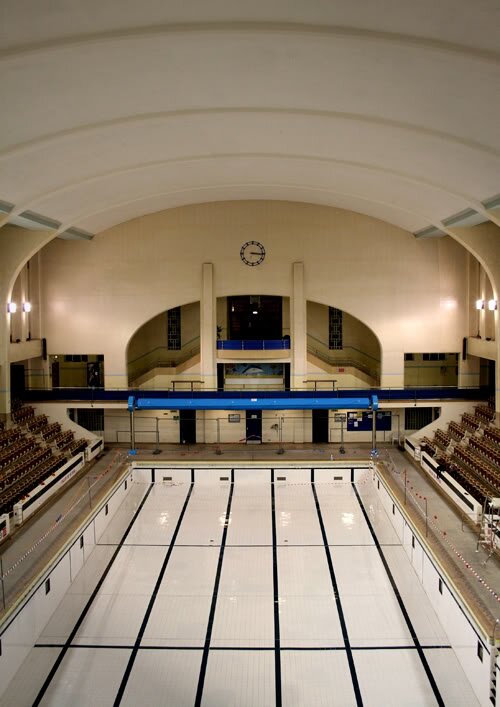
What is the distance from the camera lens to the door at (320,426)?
2069 centimetres

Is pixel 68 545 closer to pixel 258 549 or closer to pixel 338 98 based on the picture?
pixel 258 549

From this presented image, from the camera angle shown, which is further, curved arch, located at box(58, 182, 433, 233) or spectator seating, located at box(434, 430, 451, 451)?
spectator seating, located at box(434, 430, 451, 451)

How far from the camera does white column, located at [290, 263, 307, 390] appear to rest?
66.4ft

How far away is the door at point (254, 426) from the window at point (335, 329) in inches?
188

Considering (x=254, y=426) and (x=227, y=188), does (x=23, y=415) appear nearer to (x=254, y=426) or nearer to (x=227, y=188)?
(x=254, y=426)

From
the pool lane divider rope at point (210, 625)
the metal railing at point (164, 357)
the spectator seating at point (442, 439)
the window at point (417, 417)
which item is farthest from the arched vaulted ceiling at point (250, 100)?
the pool lane divider rope at point (210, 625)

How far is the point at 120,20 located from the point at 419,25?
4.06 metres

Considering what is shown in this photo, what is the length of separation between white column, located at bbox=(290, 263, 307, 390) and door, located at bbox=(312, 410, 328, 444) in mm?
1186

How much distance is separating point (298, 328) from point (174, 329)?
603cm

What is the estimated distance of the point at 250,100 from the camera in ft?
35.4

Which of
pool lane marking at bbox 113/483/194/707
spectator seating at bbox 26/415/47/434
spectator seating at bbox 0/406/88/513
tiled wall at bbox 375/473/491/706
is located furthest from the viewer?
spectator seating at bbox 26/415/47/434

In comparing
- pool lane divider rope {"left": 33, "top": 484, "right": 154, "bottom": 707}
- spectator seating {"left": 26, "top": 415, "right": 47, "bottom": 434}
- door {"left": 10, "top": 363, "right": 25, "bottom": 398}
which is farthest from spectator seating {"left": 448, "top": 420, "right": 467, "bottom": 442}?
door {"left": 10, "top": 363, "right": 25, "bottom": 398}

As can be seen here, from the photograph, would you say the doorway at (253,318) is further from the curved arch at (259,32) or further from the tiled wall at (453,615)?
the curved arch at (259,32)

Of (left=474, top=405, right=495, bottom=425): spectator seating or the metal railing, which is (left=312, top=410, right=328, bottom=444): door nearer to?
(left=474, top=405, right=495, bottom=425): spectator seating
